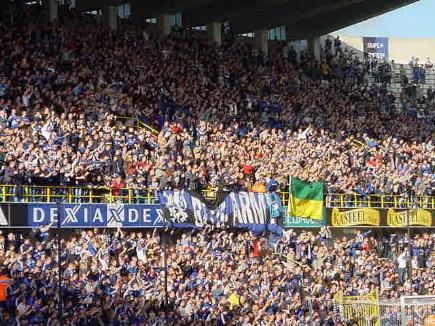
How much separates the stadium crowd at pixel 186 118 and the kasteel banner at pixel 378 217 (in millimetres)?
987

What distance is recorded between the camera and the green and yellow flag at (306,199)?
39.6 m

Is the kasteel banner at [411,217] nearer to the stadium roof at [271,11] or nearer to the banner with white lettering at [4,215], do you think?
the stadium roof at [271,11]

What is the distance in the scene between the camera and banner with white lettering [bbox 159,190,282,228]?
119 ft

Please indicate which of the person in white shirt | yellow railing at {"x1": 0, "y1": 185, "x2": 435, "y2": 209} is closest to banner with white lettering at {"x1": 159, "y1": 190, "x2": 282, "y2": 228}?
yellow railing at {"x1": 0, "y1": 185, "x2": 435, "y2": 209}

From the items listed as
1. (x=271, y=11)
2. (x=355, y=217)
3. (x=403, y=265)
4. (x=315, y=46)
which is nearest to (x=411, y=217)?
(x=355, y=217)

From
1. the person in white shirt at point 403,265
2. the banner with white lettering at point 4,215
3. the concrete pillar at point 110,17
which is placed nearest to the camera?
the banner with white lettering at point 4,215

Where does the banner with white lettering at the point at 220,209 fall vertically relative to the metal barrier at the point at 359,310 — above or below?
above

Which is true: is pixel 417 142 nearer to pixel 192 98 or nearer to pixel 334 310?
pixel 192 98

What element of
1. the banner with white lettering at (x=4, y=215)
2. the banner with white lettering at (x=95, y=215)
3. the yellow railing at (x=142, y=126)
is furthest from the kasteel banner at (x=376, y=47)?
the banner with white lettering at (x=4, y=215)

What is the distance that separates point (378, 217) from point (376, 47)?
20673mm

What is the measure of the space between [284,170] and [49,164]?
11.0 metres

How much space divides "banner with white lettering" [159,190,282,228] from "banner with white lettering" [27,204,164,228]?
51 centimetres

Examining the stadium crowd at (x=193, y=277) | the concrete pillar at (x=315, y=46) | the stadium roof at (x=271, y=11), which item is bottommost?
the stadium crowd at (x=193, y=277)

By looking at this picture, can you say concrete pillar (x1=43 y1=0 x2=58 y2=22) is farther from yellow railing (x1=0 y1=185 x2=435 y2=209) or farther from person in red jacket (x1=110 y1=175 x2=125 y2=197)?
person in red jacket (x1=110 y1=175 x2=125 y2=197)
